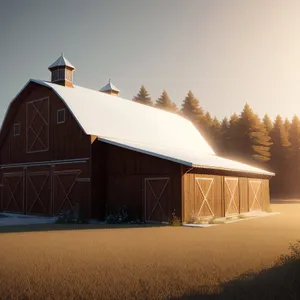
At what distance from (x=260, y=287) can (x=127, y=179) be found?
1452cm

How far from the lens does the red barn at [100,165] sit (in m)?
19.6

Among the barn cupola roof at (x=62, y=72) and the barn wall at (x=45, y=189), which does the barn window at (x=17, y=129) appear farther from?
the barn cupola roof at (x=62, y=72)

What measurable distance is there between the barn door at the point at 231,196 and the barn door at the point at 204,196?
1.81 metres

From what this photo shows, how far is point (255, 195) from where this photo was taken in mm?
26922

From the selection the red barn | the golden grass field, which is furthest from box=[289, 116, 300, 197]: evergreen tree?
the golden grass field

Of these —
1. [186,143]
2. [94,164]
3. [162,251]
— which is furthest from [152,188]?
[186,143]

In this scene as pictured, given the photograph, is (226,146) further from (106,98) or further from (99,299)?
(99,299)

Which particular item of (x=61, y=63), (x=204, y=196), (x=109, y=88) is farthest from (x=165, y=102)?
(x=204, y=196)

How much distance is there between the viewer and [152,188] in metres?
19.7

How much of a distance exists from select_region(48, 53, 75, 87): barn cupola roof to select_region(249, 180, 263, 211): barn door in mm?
14062

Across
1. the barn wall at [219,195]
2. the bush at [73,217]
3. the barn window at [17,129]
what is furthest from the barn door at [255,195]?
the barn window at [17,129]

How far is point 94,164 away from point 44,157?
188 inches

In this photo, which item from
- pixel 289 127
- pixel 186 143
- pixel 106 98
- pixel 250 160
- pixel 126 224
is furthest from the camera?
pixel 289 127

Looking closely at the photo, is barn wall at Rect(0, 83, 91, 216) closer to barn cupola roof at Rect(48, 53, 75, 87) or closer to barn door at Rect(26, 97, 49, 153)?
barn door at Rect(26, 97, 49, 153)
